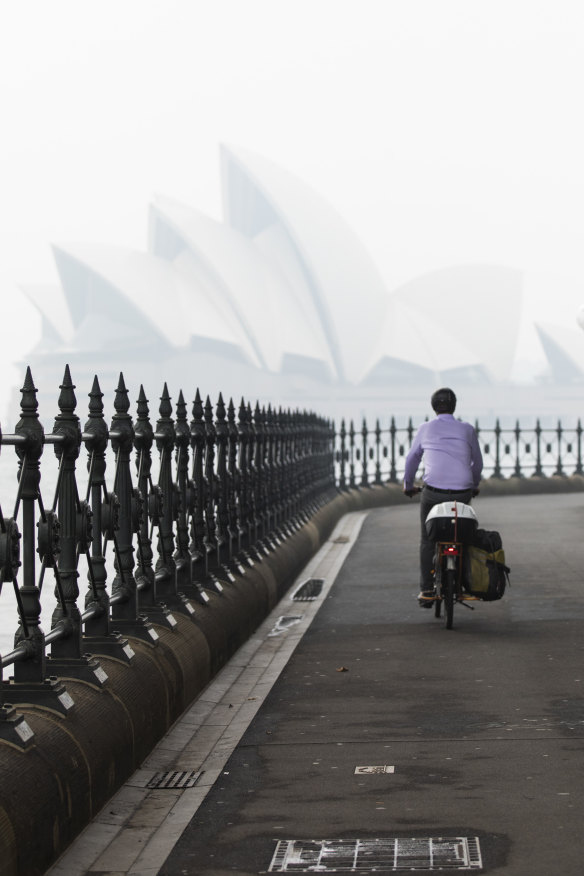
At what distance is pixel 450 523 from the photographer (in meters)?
10.5

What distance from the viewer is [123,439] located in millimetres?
7277

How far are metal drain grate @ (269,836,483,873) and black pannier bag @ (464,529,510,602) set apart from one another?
5504mm

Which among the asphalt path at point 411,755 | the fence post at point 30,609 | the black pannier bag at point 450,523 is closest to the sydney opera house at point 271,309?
the black pannier bag at point 450,523

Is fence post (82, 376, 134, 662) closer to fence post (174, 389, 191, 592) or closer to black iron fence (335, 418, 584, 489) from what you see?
fence post (174, 389, 191, 592)

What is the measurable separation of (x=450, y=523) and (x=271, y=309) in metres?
98.5

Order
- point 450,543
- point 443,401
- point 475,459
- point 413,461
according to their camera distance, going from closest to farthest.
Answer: point 450,543 → point 475,459 → point 443,401 → point 413,461

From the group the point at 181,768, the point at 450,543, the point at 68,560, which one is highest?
the point at 68,560

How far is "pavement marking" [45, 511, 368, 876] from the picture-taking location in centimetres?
491

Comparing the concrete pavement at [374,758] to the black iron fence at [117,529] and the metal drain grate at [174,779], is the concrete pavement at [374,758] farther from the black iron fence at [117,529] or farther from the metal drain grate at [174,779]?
the black iron fence at [117,529]

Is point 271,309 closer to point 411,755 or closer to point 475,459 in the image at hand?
point 475,459

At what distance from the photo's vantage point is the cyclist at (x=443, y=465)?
1105 cm

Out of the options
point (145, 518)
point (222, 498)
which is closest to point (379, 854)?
point (145, 518)

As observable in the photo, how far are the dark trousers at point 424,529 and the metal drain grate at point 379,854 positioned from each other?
5985 mm

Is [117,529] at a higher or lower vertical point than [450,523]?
higher
